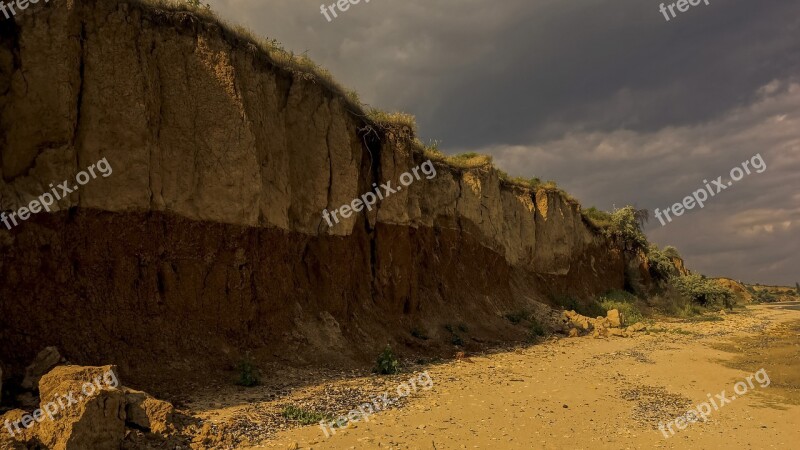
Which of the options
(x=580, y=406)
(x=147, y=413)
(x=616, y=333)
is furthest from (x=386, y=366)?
(x=616, y=333)

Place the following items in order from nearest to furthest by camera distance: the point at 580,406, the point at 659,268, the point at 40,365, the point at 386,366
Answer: the point at 40,365 → the point at 580,406 → the point at 386,366 → the point at 659,268

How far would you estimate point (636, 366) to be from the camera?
1295cm

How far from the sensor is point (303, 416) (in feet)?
23.7

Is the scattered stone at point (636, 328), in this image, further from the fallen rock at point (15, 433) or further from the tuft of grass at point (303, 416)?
the fallen rock at point (15, 433)

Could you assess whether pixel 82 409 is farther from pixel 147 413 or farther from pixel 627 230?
pixel 627 230

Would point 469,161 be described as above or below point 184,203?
above

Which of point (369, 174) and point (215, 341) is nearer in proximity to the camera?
point (215, 341)

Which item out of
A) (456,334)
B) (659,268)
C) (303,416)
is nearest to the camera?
(303,416)

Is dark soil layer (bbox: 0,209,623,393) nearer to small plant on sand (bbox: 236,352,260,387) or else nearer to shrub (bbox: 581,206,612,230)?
small plant on sand (bbox: 236,352,260,387)

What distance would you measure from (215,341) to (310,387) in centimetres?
201

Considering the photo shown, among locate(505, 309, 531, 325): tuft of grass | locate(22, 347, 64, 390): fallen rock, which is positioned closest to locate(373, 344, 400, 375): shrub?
locate(22, 347, 64, 390): fallen rock

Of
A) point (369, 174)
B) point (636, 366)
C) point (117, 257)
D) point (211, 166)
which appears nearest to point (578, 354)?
point (636, 366)

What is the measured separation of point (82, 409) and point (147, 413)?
94 cm

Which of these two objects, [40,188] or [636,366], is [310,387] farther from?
[636,366]
